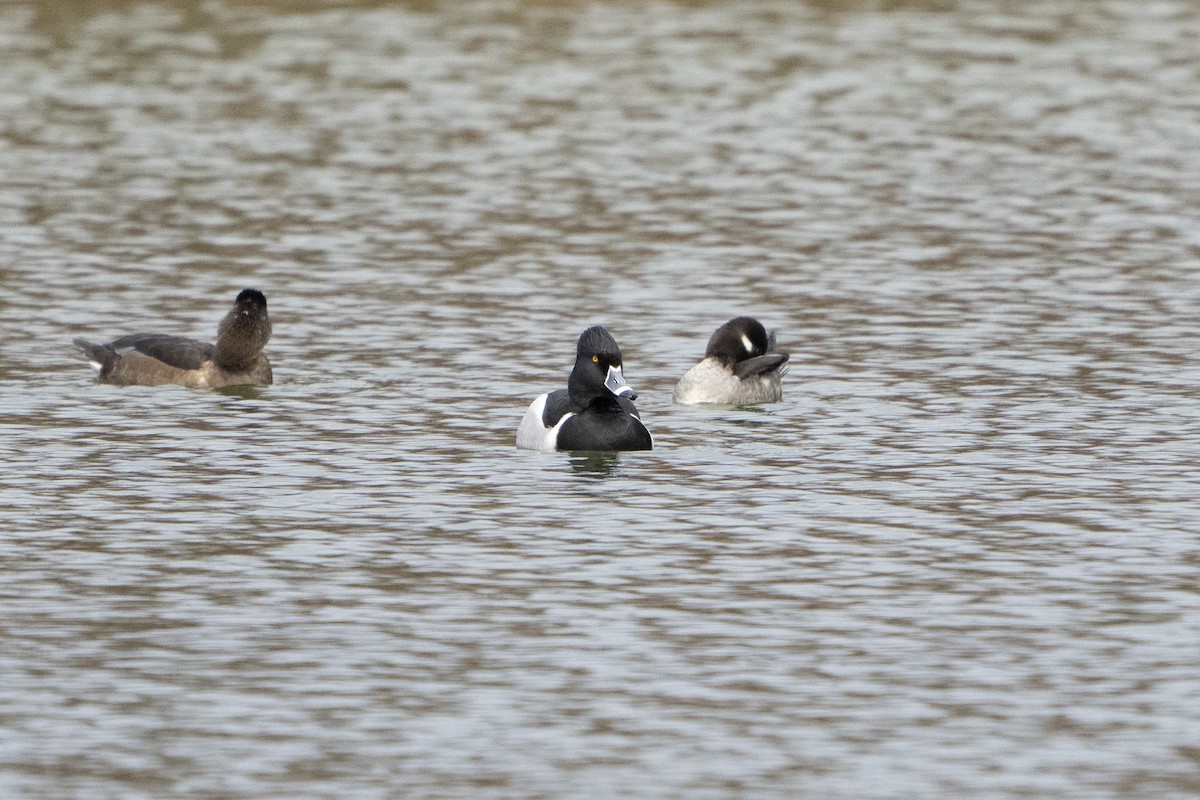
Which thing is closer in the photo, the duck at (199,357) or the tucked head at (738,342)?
the tucked head at (738,342)

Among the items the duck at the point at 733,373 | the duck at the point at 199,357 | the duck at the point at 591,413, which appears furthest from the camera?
the duck at the point at 199,357

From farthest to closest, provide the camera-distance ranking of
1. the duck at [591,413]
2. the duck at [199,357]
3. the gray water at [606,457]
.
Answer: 1. the duck at [199,357]
2. the duck at [591,413]
3. the gray water at [606,457]

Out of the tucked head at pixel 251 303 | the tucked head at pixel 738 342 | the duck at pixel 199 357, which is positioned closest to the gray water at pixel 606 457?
the duck at pixel 199 357

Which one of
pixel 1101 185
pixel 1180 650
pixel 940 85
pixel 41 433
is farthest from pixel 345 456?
pixel 940 85

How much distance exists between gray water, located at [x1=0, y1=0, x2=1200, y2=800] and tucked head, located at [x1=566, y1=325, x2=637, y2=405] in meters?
0.52

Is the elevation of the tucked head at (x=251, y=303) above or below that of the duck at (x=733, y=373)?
above

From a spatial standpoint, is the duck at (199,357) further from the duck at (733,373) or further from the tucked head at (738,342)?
the tucked head at (738,342)

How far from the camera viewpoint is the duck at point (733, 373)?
20.6 metres

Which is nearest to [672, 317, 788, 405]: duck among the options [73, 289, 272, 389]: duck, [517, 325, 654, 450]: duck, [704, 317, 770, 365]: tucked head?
[704, 317, 770, 365]: tucked head

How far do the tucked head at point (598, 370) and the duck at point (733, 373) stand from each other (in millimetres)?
2009

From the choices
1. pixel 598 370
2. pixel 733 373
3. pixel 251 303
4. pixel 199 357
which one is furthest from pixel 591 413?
pixel 199 357

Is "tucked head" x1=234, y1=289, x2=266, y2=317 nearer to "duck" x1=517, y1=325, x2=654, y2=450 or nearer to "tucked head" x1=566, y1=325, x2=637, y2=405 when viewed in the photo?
"duck" x1=517, y1=325, x2=654, y2=450

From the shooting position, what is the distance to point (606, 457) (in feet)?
61.1

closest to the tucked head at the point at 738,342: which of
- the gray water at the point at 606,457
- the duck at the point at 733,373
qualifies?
the duck at the point at 733,373
